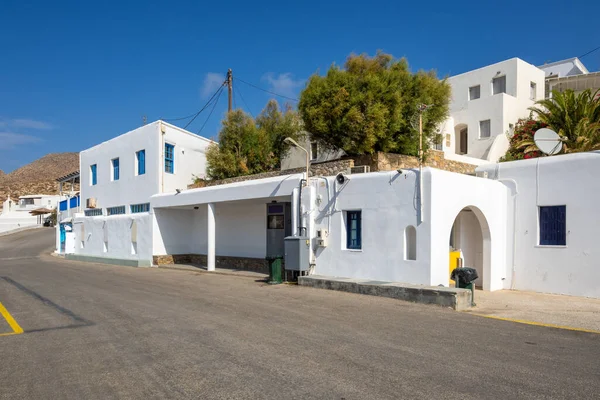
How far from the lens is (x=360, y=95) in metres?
17.9

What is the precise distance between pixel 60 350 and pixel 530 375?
662 cm

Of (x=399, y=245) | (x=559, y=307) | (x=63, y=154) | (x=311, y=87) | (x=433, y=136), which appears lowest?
(x=559, y=307)

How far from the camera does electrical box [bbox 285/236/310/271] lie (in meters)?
14.9

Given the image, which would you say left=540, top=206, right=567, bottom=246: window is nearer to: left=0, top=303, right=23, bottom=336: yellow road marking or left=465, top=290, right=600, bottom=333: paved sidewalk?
left=465, top=290, right=600, bottom=333: paved sidewalk

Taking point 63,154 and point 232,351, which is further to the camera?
point 63,154

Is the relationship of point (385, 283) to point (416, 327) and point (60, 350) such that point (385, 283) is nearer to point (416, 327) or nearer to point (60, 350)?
point (416, 327)

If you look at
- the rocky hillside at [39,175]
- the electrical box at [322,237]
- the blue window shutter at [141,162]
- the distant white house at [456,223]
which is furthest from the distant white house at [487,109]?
the rocky hillside at [39,175]

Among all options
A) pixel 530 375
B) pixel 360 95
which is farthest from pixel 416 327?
pixel 360 95

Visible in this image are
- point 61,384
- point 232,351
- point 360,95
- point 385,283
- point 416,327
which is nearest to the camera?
point 61,384

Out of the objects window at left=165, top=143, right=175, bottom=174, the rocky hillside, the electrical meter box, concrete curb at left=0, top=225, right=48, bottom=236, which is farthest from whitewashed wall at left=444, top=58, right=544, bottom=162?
the rocky hillside

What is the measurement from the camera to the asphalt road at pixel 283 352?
17.4 feet

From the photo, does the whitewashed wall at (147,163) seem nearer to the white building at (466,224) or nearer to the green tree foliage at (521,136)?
the white building at (466,224)

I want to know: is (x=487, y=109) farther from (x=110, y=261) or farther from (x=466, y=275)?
(x=110, y=261)

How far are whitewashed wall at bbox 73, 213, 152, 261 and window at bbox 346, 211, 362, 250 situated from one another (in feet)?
43.0
